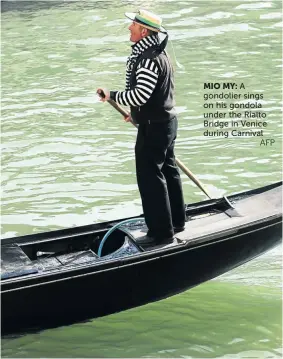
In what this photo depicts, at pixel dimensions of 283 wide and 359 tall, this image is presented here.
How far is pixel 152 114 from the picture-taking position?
4.86 m

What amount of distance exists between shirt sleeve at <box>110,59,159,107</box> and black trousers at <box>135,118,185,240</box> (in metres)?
0.18

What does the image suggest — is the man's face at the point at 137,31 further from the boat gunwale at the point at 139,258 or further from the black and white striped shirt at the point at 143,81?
the boat gunwale at the point at 139,258

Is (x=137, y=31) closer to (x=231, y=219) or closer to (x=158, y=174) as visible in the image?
(x=158, y=174)

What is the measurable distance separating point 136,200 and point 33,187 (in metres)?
0.94

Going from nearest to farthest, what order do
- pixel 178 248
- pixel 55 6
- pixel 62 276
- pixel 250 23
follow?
pixel 62 276 → pixel 178 248 → pixel 250 23 → pixel 55 6

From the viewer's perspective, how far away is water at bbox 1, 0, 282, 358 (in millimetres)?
5160

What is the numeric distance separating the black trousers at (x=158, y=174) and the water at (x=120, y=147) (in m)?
0.61

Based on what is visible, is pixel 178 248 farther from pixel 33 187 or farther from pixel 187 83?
pixel 187 83

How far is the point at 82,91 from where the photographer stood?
10688 millimetres

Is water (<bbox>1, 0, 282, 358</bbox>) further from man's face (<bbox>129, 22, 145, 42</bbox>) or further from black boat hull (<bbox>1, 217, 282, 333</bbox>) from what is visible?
man's face (<bbox>129, 22, 145, 42</bbox>)

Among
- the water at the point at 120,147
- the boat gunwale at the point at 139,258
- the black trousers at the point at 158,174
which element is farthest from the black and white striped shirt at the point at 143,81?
the water at the point at 120,147

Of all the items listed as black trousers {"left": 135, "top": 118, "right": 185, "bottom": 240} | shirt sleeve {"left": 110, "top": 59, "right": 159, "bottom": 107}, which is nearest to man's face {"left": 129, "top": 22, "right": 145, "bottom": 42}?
shirt sleeve {"left": 110, "top": 59, "right": 159, "bottom": 107}

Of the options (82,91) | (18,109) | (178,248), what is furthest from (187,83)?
(178,248)

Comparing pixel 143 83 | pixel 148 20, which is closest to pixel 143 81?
pixel 143 83
